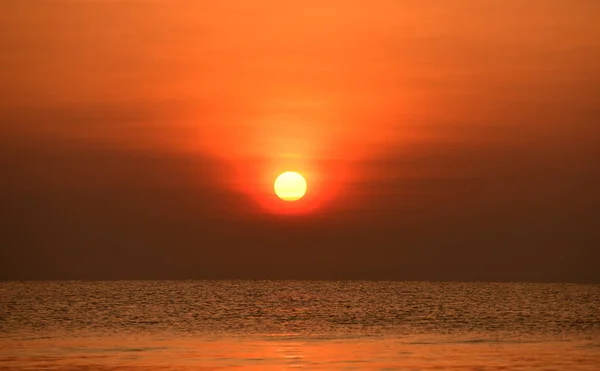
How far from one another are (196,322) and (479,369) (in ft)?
127

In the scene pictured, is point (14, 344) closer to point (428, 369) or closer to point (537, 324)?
point (428, 369)

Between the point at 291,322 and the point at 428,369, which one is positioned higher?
the point at 291,322

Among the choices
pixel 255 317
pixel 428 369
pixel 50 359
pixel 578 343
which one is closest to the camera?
pixel 428 369

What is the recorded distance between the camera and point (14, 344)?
57.5 metres

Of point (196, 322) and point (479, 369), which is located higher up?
point (196, 322)

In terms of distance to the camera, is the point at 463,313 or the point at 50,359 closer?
the point at 50,359

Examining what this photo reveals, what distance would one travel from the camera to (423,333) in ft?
226

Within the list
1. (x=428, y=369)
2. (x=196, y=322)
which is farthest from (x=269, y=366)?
(x=196, y=322)

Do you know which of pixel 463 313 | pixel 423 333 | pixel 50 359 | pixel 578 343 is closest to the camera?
pixel 50 359

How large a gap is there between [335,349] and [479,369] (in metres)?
11.4

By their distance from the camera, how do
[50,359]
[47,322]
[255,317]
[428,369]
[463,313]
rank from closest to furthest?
[428,369], [50,359], [47,322], [255,317], [463,313]

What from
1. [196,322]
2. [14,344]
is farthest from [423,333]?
[14,344]

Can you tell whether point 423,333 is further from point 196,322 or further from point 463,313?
point 463,313

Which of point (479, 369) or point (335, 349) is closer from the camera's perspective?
point (479, 369)
